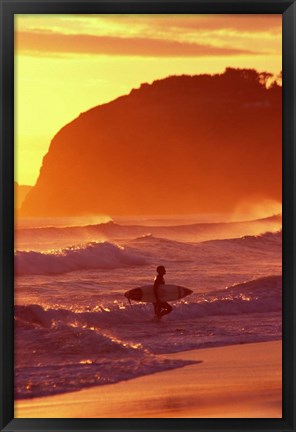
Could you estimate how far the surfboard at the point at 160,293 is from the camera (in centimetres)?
434

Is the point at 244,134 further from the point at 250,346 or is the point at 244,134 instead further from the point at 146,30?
the point at 250,346

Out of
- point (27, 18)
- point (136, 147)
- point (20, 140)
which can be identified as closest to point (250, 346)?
point (136, 147)

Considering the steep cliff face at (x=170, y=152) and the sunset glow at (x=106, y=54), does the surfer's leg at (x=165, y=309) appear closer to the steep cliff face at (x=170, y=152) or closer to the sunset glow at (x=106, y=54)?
the steep cliff face at (x=170, y=152)

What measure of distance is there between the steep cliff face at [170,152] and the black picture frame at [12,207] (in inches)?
2.6

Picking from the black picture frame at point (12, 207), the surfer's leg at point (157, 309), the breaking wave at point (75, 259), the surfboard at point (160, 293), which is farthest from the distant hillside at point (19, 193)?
the surfer's leg at point (157, 309)

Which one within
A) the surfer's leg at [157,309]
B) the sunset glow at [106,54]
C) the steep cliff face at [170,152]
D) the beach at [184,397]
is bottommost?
the beach at [184,397]

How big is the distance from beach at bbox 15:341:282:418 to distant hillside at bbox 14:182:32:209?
31.2 inches

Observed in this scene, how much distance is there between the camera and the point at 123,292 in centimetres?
438

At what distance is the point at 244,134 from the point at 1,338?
4.27 ft

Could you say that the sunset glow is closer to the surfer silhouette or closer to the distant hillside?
the distant hillside

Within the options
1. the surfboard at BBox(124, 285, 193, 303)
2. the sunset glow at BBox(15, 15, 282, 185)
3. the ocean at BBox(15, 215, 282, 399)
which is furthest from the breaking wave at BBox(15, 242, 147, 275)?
the sunset glow at BBox(15, 15, 282, 185)

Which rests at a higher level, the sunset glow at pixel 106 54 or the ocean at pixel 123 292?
the sunset glow at pixel 106 54

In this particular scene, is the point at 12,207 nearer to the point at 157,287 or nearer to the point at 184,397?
the point at 157,287

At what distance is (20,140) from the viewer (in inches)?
171
